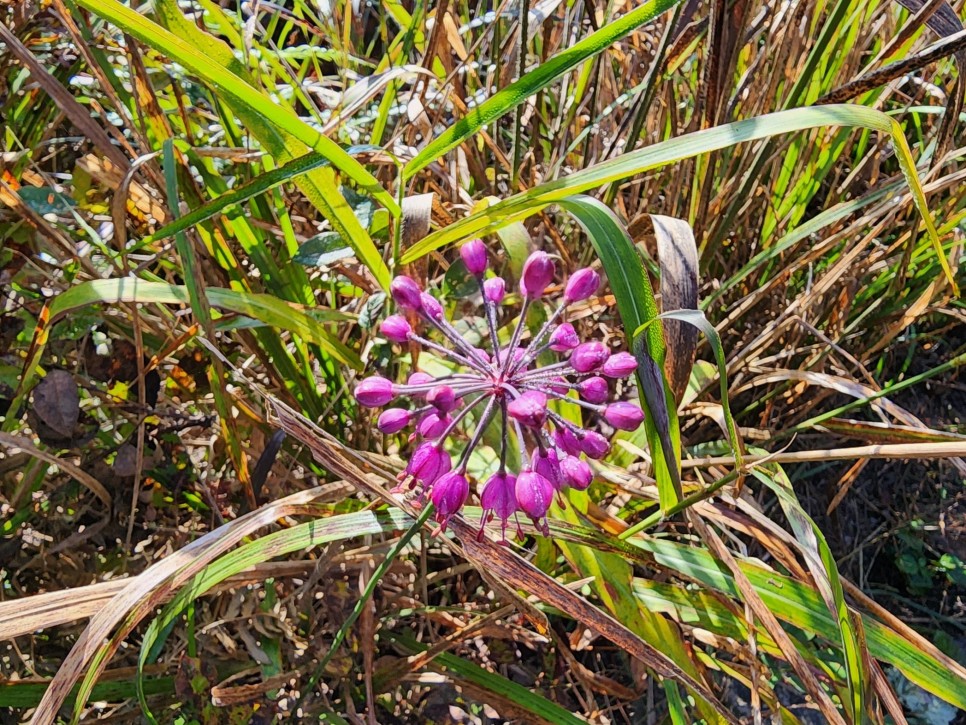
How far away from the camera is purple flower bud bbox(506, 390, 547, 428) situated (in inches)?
45.1

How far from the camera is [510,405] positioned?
1.20m

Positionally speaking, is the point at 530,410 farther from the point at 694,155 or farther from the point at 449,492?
the point at 694,155

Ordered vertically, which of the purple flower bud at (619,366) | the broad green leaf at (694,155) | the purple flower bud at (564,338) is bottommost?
the purple flower bud at (619,366)

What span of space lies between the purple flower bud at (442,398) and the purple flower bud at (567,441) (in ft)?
0.71

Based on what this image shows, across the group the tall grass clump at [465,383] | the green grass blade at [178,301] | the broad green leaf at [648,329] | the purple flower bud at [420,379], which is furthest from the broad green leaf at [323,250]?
the broad green leaf at [648,329]

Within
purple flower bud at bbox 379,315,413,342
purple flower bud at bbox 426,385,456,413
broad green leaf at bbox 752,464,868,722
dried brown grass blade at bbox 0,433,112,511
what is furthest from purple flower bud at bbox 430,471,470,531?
dried brown grass blade at bbox 0,433,112,511

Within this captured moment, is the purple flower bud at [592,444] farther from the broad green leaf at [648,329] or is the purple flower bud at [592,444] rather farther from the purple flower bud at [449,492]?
the purple flower bud at [449,492]

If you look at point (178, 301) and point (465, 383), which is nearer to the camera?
point (465, 383)

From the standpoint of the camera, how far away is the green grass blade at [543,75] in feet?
3.93

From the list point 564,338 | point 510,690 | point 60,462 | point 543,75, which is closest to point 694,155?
point 543,75

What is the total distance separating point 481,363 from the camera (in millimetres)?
1347

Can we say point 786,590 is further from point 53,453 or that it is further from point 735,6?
point 53,453

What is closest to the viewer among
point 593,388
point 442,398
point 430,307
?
point 442,398

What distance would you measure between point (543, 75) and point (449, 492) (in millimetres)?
727
